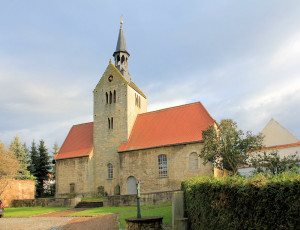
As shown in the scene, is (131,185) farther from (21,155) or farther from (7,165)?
(21,155)

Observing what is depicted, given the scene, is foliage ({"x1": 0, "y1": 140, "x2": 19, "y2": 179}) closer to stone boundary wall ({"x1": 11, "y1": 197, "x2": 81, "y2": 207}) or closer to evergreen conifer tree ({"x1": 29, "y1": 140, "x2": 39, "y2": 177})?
stone boundary wall ({"x1": 11, "y1": 197, "x2": 81, "y2": 207})

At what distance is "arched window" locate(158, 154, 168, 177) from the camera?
83.2ft

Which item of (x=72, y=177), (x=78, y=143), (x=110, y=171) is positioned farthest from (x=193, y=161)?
(x=78, y=143)

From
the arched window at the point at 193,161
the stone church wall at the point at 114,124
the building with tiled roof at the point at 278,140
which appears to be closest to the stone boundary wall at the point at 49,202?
the stone church wall at the point at 114,124

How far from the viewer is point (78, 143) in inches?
1286

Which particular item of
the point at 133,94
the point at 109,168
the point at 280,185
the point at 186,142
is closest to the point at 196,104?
the point at 186,142

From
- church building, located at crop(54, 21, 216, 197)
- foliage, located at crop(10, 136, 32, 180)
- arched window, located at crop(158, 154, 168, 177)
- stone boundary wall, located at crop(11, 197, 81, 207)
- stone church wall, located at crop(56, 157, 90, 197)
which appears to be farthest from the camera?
foliage, located at crop(10, 136, 32, 180)

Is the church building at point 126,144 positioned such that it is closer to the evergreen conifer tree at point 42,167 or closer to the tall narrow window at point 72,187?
the tall narrow window at point 72,187

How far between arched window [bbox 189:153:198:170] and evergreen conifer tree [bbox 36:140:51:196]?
2693cm

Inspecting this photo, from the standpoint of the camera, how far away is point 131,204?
67.2 ft

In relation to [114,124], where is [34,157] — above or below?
below

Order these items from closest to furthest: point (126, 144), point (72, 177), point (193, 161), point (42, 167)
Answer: point (193, 161), point (126, 144), point (72, 177), point (42, 167)

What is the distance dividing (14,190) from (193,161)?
20.7 m

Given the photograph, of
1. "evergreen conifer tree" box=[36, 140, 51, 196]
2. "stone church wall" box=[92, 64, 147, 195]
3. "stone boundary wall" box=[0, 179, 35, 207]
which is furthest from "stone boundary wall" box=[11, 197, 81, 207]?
"evergreen conifer tree" box=[36, 140, 51, 196]
